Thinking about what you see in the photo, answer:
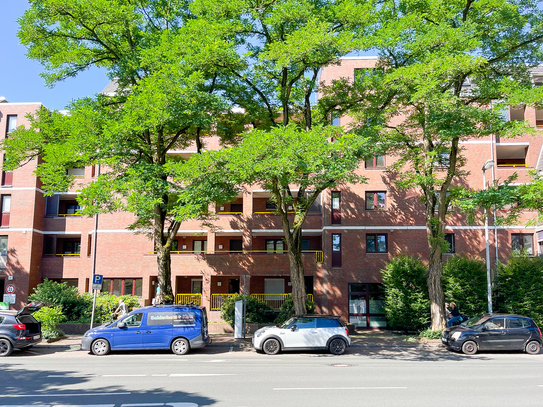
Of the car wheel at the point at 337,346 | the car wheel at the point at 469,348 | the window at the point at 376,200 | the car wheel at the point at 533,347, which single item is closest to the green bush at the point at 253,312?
the car wheel at the point at 337,346

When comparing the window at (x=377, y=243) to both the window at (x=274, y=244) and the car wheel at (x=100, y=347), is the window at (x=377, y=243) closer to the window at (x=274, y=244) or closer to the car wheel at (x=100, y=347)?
the window at (x=274, y=244)

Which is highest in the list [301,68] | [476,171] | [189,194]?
[301,68]

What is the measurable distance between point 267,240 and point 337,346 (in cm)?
1552

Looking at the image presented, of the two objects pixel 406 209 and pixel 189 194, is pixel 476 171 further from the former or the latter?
pixel 189 194

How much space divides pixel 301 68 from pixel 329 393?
12.8 m

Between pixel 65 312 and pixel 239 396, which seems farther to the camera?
pixel 65 312

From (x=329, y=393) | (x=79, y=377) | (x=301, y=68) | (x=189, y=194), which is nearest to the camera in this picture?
(x=329, y=393)

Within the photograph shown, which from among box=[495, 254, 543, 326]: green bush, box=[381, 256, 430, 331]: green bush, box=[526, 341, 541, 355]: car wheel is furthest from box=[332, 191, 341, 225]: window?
box=[526, 341, 541, 355]: car wheel

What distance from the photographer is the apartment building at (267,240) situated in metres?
28.4

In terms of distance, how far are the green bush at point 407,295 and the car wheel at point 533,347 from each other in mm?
5657

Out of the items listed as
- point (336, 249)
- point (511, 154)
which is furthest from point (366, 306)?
point (511, 154)

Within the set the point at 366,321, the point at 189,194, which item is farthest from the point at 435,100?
the point at 366,321

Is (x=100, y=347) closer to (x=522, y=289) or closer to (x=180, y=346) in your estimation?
(x=180, y=346)

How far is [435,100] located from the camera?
17.9 m
